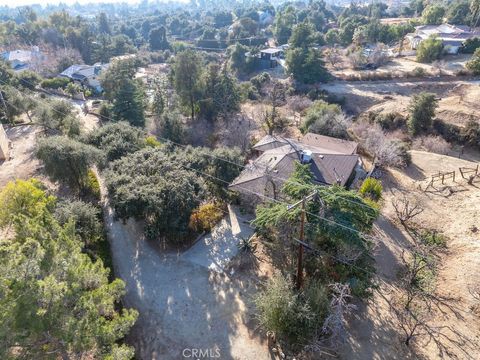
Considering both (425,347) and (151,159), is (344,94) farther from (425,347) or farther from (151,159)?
(425,347)

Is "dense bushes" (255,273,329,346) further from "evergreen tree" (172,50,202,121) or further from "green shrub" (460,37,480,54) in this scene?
"green shrub" (460,37,480,54)

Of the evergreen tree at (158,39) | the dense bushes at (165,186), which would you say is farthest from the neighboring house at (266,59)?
the dense bushes at (165,186)

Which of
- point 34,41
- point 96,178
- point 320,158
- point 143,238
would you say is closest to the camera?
point 143,238

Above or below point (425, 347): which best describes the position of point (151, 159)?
above

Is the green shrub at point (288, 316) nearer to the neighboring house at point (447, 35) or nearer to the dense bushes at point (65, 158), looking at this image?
the dense bushes at point (65, 158)

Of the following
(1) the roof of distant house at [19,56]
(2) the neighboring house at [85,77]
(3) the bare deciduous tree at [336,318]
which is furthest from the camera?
(1) the roof of distant house at [19,56]

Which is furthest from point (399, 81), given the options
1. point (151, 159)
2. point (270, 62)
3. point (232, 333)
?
point (232, 333)

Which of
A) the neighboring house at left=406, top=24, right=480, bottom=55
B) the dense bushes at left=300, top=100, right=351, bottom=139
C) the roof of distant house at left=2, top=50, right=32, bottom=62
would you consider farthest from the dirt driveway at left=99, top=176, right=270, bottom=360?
the roof of distant house at left=2, top=50, right=32, bottom=62
